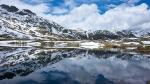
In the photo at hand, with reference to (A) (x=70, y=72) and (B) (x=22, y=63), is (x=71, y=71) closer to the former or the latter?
(A) (x=70, y=72)

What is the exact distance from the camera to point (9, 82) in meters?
39.3

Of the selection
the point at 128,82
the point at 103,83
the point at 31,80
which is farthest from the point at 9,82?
the point at 128,82

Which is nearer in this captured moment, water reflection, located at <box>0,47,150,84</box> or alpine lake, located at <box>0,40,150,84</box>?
water reflection, located at <box>0,47,150,84</box>

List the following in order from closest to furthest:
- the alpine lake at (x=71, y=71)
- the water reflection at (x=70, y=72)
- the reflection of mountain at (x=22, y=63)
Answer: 1. the water reflection at (x=70, y=72)
2. the alpine lake at (x=71, y=71)
3. the reflection of mountain at (x=22, y=63)

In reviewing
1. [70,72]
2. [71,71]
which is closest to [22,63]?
[71,71]

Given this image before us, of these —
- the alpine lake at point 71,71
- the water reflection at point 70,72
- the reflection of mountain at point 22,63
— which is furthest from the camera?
the reflection of mountain at point 22,63

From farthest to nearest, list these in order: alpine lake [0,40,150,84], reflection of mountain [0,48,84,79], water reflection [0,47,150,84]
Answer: reflection of mountain [0,48,84,79] → alpine lake [0,40,150,84] → water reflection [0,47,150,84]

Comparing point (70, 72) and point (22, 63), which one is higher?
point (22, 63)

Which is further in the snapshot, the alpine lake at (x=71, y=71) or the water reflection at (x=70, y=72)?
the alpine lake at (x=71, y=71)

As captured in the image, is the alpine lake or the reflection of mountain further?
the reflection of mountain

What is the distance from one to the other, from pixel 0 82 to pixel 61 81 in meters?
9.14

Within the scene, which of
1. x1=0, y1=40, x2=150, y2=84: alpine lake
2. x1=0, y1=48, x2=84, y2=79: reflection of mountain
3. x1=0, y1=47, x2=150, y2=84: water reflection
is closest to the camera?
x1=0, y1=47, x2=150, y2=84: water reflection

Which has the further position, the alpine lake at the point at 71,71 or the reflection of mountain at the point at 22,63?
the reflection of mountain at the point at 22,63

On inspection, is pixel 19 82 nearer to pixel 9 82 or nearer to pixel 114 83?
pixel 9 82
